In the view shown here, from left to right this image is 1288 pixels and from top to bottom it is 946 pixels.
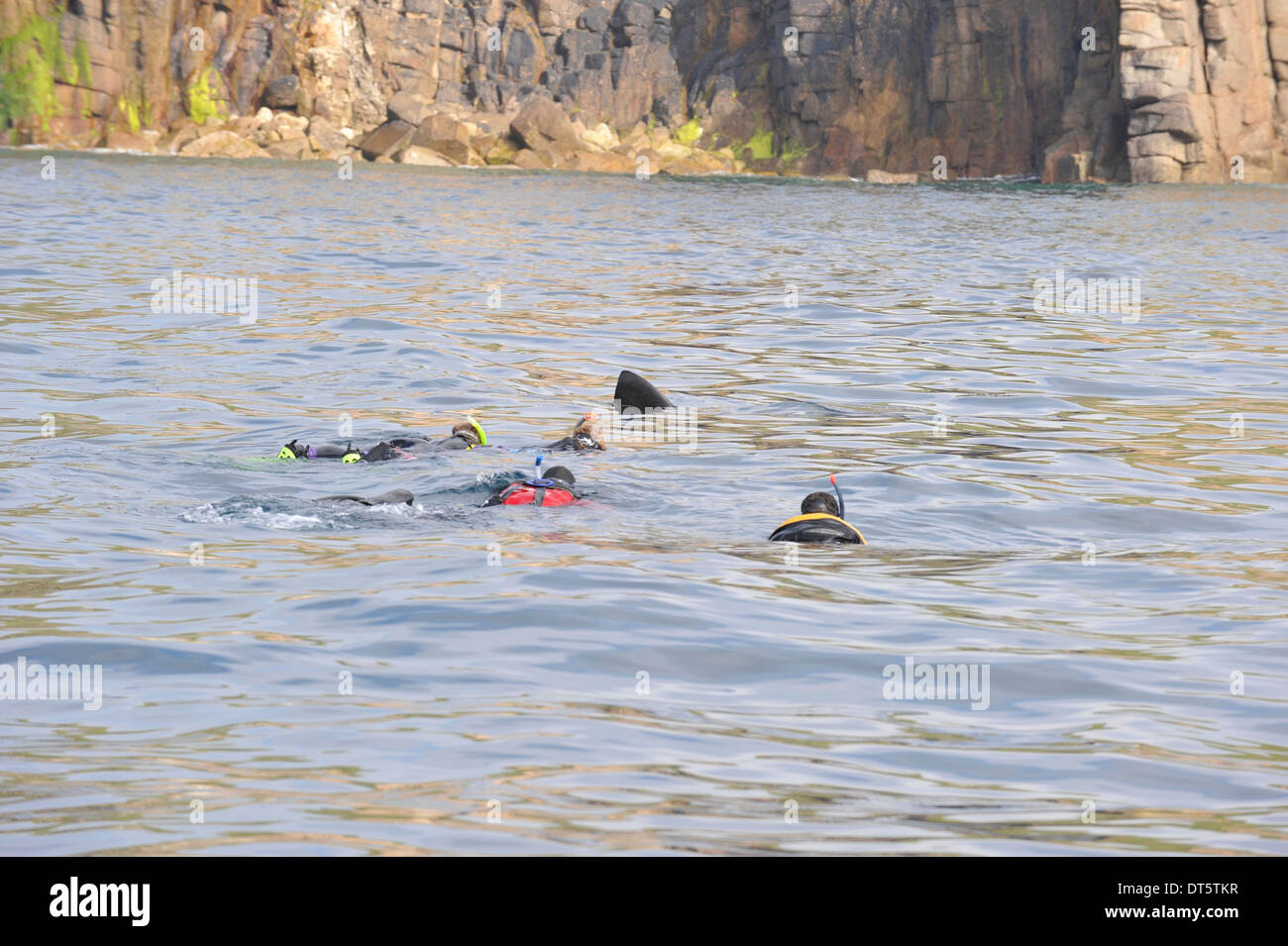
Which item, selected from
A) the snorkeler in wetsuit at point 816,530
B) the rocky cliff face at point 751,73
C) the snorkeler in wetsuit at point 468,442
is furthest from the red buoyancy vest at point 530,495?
the rocky cliff face at point 751,73

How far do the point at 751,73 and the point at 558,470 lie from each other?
327ft

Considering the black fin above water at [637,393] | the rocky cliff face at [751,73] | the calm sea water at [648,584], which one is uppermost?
the rocky cliff face at [751,73]

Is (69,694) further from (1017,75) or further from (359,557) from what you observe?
(1017,75)

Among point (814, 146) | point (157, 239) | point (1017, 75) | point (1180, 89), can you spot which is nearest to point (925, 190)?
point (1180, 89)

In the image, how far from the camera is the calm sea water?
15.4ft

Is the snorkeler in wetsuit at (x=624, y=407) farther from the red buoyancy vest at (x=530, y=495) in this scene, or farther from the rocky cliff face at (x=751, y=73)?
the rocky cliff face at (x=751, y=73)

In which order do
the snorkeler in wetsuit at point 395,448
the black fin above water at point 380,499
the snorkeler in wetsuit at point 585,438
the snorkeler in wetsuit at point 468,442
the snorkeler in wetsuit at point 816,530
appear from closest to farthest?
1. the snorkeler in wetsuit at point 816,530
2. the black fin above water at point 380,499
3. the snorkeler in wetsuit at point 395,448
4. the snorkeler in wetsuit at point 468,442
5. the snorkeler in wetsuit at point 585,438

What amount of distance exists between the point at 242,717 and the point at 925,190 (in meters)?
69.5

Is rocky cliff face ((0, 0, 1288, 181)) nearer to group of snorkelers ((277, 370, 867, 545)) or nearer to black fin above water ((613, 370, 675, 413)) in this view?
black fin above water ((613, 370, 675, 413))

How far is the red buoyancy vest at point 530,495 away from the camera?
9.53 m

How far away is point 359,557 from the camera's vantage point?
818 cm

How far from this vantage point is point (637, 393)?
12234 millimetres

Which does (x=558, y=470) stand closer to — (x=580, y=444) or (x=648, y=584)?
(x=580, y=444)

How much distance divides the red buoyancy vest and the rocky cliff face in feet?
204
